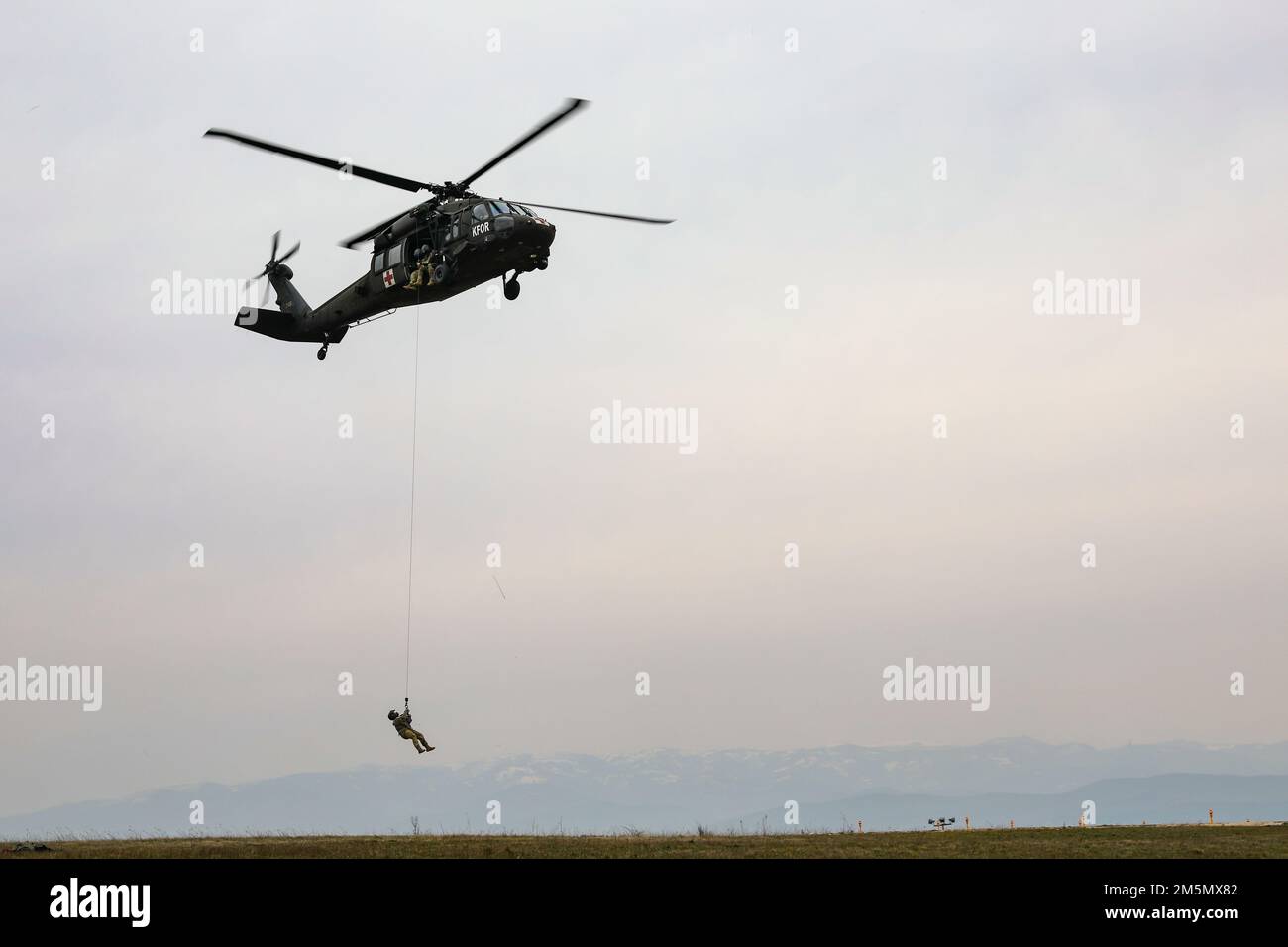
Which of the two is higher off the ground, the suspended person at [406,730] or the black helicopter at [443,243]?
the black helicopter at [443,243]

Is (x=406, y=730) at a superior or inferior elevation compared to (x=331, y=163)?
inferior

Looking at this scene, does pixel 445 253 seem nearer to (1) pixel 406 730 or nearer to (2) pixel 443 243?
(2) pixel 443 243

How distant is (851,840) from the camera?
3509 centimetres

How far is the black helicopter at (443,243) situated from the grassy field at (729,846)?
51.8 feet

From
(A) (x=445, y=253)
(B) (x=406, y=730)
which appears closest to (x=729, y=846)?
(B) (x=406, y=730)

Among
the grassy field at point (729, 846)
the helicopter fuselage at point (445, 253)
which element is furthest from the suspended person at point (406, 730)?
the helicopter fuselage at point (445, 253)

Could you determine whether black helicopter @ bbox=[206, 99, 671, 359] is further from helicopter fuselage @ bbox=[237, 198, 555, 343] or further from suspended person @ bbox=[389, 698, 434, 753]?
suspended person @ bbox=[389, 698, 434, 753]

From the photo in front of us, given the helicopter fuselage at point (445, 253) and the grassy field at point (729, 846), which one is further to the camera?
the helicopter fuselage at point (445, 253)

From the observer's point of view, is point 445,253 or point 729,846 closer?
point 729,846

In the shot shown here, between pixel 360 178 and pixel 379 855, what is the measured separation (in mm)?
19743

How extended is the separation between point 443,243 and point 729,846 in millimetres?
18882

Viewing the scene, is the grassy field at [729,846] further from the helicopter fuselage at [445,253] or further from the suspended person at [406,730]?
the helicopter fuselage at [445,253]

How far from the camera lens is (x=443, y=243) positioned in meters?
40.2

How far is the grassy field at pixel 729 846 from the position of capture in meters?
31.2
